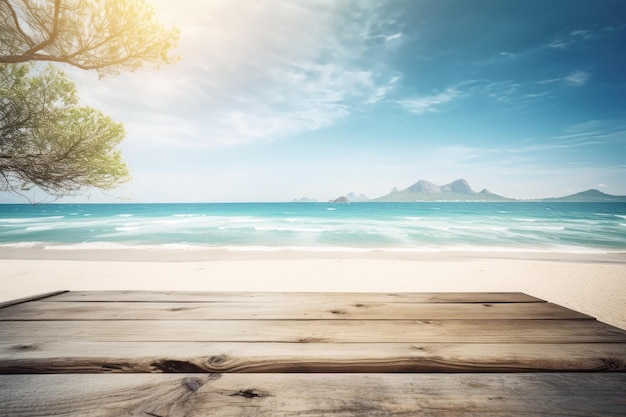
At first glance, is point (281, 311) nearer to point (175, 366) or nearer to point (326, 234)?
point (175, 366)

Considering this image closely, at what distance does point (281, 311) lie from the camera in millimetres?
1496

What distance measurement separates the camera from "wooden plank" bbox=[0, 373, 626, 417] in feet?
2.50

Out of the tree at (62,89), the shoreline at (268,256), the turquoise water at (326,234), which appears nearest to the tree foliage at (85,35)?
the tree at (62,89)

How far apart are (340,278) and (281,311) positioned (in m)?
6.77

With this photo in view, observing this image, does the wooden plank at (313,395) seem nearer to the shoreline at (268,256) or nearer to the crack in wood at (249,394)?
the crack in wood at (249,394)

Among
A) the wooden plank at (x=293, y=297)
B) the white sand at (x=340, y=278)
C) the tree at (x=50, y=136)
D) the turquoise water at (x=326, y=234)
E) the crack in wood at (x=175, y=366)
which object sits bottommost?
the turquoise water at (x=326, y=234)

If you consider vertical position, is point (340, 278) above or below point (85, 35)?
below

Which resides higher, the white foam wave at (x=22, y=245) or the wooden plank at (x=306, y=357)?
the wooden plank at (x=306, y=357)

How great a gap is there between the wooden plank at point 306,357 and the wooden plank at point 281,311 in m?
0.31

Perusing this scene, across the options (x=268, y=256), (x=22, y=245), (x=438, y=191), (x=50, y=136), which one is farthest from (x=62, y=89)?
(x=438, y=191)

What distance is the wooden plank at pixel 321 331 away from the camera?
3.84 feet

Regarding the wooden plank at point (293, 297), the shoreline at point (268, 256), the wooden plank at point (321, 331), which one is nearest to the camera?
the wooden plank at point (321, 331)

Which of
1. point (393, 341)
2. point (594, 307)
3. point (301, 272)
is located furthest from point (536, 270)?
point (393, 341)

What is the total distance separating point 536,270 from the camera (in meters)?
9.23
